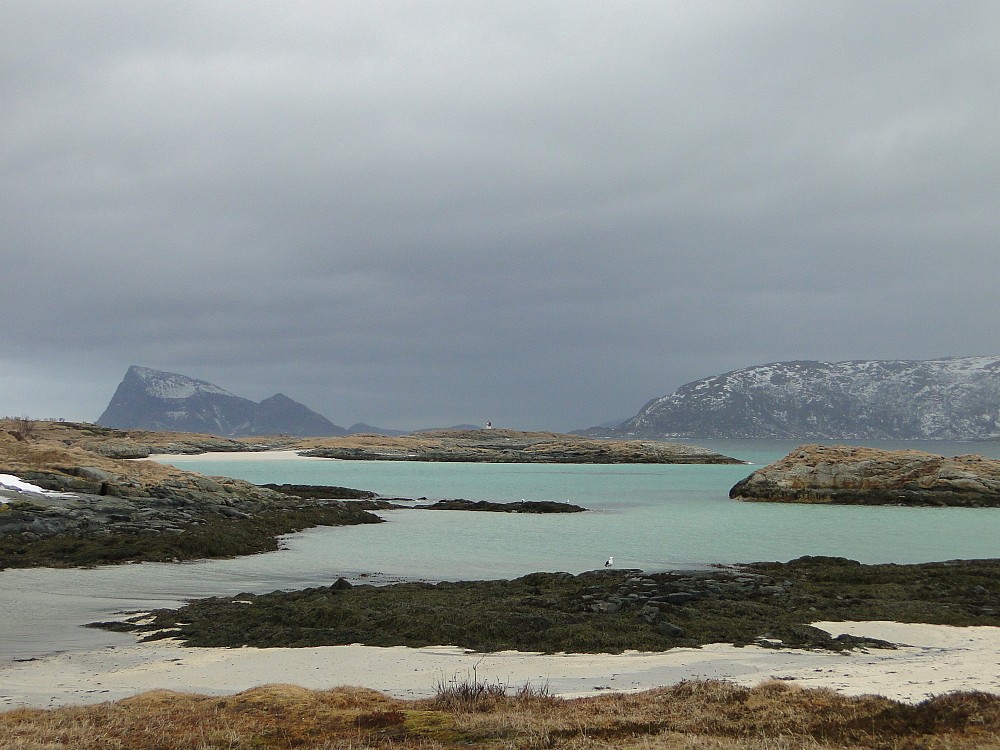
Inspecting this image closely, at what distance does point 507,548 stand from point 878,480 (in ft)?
119

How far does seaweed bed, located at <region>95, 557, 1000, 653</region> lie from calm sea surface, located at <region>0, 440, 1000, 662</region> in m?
2.29

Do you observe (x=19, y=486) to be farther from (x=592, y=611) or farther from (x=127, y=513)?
(x=592, y=611)

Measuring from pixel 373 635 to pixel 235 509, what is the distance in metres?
26.5

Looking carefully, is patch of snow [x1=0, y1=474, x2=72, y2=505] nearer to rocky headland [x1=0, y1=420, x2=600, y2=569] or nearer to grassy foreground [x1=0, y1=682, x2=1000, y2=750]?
rocky headland [x1=0, y1=420, x2=600, y2=569]

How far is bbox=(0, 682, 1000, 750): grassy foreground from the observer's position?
299 inches

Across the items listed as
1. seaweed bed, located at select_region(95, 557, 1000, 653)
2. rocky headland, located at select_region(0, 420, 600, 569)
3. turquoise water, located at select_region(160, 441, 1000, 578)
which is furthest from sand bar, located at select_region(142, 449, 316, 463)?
seaweed bed, located at select_region(95, 557, 1000, 653)

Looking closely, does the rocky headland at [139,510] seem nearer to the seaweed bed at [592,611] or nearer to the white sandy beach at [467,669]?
the seaweed bed at [592,611]

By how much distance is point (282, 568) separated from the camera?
957 inches

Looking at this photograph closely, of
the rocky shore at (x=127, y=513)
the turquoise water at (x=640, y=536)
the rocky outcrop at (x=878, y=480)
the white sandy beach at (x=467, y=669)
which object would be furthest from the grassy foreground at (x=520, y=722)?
the rocky outcrop at (x=878, y=480)

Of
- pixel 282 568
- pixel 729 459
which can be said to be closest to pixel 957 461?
pixel 282 568

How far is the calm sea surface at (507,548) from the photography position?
18.5 meters

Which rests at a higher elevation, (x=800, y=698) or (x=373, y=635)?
(x=800, y=698)

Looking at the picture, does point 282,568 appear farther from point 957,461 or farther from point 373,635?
point 957,461

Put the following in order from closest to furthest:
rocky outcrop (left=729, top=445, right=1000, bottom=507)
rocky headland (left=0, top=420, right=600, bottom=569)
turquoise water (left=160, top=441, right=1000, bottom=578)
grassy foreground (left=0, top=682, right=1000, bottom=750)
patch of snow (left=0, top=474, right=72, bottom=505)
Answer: grassy foreground (left=0, top=682, right=1000, bottom=750), rocky headland (left=0, top=420, right=600, bottom=569), turquoise water (left=160, top=441, right=1000, bottom=578), patch of snow (left=0, top=474, right=72, bottom=505), rocky outcrop (left=729, top=445, right=1000, bottom=507)
